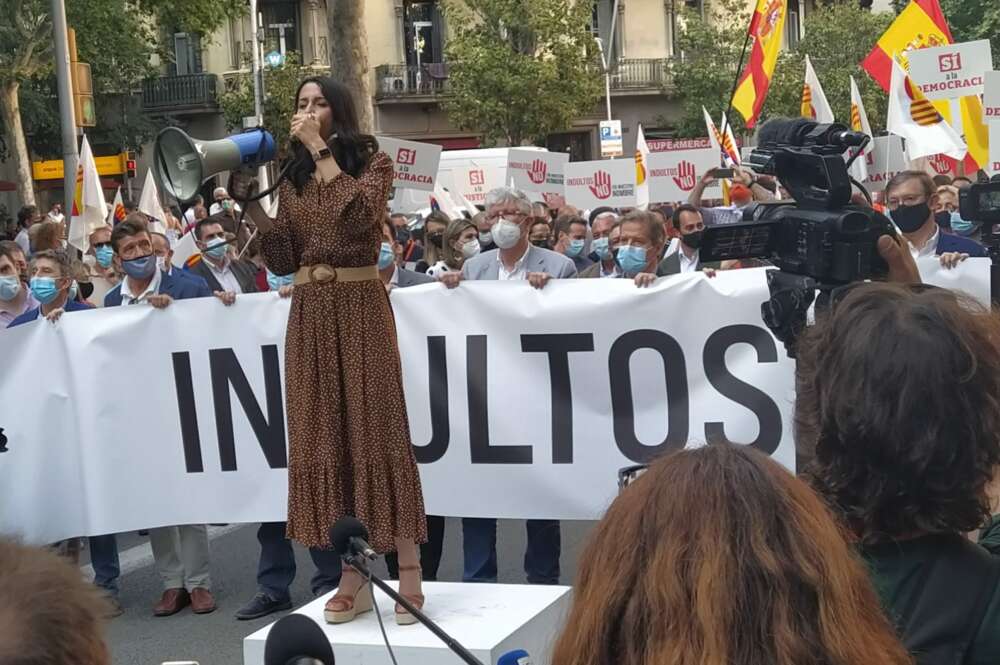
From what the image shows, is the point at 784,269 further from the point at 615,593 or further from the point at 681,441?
the point at 615,593

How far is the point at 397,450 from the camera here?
5301mm

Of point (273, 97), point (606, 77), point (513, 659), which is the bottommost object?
point (513, 659)

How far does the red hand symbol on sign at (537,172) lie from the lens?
49.4ft

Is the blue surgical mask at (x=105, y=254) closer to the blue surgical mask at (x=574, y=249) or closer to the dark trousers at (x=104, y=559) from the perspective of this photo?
the blue surgical mask at (x=574, y=249)

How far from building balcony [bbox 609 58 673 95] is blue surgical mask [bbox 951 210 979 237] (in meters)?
39.6

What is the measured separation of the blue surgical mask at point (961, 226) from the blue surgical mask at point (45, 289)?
5246 millimetres

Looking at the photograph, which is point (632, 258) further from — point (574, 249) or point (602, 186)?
point (602, 186)

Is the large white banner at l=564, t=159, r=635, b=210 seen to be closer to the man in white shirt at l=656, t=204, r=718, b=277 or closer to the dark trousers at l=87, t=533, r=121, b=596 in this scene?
the man in white shirt at l=656, t=204, r=718, b=277

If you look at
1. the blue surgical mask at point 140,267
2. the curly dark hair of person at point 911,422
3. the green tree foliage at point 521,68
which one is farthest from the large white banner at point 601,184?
the green tree foliage at point 521,68

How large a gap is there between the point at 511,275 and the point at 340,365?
2.63 meters

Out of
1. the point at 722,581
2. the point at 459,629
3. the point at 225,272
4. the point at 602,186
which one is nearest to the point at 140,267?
the point at 225,272

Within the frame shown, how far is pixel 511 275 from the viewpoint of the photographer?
7812 millimetres

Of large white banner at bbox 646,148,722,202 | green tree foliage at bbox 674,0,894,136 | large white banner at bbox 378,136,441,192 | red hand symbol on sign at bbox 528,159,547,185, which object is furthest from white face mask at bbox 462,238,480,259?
green tree foliage at bbox 674,0,894,136

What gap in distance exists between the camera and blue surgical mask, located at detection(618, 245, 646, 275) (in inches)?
292
